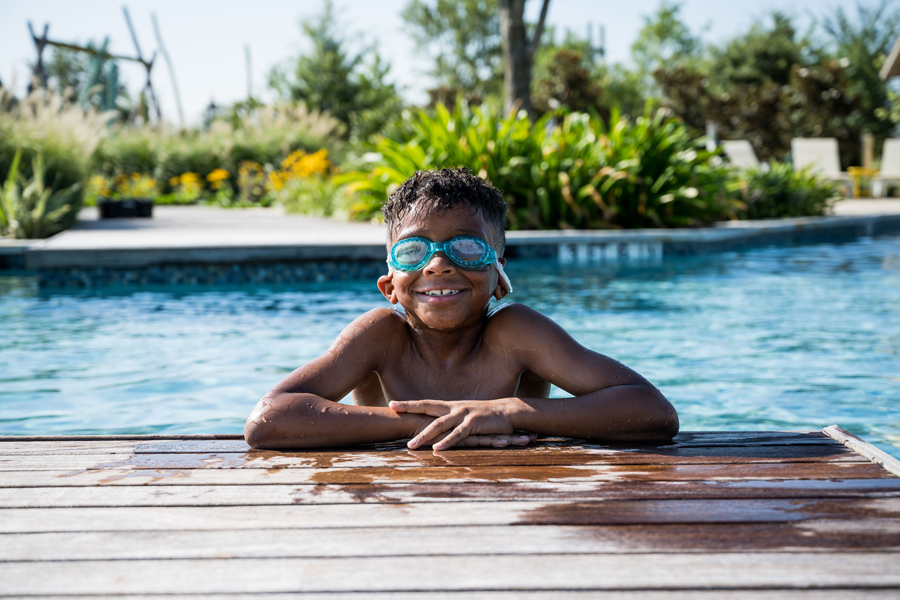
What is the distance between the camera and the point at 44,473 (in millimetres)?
1983

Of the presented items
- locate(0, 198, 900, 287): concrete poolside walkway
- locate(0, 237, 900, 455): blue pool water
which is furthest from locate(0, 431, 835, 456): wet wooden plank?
locate(0, 198, 900, 287): concrete poolside walkway

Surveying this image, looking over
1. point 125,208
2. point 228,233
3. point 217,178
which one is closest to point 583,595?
point 228,233

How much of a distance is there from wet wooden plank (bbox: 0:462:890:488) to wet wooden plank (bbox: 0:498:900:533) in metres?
0.16

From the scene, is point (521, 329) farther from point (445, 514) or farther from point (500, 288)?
point (445, 514)

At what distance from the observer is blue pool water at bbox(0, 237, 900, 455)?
14.8ft

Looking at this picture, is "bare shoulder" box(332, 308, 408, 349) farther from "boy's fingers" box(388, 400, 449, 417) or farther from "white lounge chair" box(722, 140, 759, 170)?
"white lounge chair" box(722, 140, 759, 170)

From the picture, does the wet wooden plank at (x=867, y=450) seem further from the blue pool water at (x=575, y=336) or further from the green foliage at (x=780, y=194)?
the green foliage at (x=780, y=194)

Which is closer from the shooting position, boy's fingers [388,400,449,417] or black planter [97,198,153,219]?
boy's fingers [388,400,449,417]

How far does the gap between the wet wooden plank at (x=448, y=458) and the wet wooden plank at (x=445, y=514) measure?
30 cm

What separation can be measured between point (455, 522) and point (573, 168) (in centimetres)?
913

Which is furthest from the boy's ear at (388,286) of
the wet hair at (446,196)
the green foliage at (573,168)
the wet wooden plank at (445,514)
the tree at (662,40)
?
the tree at (662,40)

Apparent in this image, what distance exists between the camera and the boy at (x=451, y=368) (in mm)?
2193

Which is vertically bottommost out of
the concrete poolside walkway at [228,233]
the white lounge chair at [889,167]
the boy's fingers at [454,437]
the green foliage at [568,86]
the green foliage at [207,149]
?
the boy's fingers at [454,437]

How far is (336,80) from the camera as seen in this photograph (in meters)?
31.2
